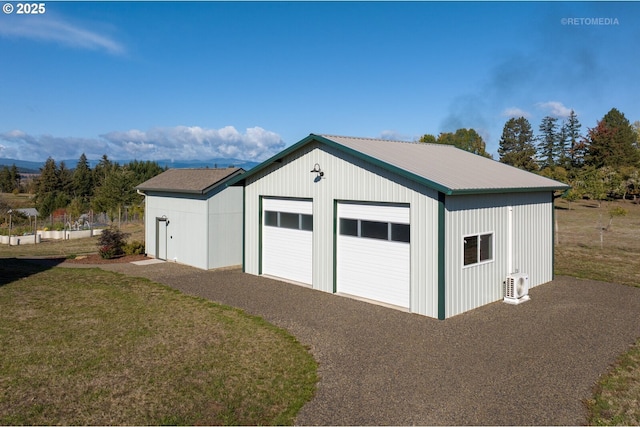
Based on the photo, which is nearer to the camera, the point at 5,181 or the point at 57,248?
the point at 57,248

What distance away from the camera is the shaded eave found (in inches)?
407

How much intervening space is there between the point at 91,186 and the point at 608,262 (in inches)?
2663

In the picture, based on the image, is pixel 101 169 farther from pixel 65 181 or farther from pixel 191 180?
pixel 191 180

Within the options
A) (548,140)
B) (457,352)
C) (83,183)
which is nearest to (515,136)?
(548,140)

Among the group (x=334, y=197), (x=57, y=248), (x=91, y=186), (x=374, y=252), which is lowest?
(x=57, y=248)

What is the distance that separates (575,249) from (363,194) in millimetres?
13650

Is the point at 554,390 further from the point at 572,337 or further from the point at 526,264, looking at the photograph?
the point at 526,264

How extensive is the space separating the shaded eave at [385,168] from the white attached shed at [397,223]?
1.3 inches

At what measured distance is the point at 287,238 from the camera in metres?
14.9

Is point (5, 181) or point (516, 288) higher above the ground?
point (5, 181)

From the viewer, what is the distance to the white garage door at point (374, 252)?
11.7 m

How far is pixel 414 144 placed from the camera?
16.3 m

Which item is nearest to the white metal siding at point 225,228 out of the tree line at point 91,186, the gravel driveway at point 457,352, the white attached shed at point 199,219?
the white attached shed at point 199,219

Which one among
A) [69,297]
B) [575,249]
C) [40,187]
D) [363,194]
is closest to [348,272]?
[363,194]
